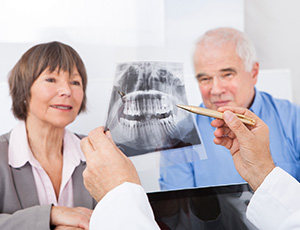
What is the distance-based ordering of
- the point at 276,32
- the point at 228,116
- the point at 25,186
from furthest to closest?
the point at 276,32
the point at 25,186
the point at 228,116

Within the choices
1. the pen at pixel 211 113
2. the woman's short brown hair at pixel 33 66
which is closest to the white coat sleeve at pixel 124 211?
the pen at pixel 211 113

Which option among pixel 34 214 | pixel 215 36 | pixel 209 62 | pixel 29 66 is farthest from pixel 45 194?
pixel 215 36

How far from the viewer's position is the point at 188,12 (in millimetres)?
1298

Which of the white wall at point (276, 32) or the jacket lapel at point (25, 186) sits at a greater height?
the white wall at point (276, 32)

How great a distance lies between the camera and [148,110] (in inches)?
34.8

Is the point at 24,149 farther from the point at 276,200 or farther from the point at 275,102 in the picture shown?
the point at 275,102

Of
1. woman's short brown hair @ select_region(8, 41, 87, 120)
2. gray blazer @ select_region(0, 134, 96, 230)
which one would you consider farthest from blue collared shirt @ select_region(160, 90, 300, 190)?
woman's short brown hair @ select_region(8, 41, 87, 120)

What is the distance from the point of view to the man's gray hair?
129 cm

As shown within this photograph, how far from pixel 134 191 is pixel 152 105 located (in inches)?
12.6

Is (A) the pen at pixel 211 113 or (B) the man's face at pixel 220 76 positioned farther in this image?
(B) the man's face at pixel 220 76

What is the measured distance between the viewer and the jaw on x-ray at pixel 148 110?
871 millimetres

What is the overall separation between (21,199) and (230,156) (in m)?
0.74

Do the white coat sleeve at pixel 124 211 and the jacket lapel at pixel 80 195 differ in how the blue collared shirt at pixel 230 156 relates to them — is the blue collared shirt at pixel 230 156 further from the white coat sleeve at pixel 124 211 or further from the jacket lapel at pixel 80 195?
the white coat sleeve at pixel 124 211

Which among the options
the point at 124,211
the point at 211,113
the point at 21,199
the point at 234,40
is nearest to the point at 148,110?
the point at 211,113
